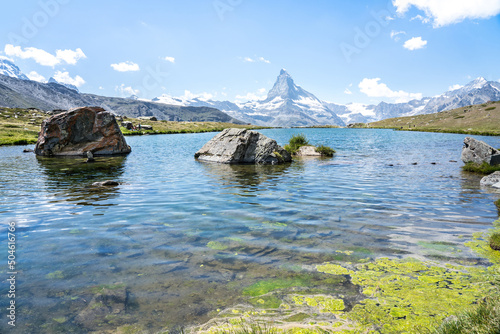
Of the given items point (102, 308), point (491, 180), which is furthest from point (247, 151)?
point (102, 308)

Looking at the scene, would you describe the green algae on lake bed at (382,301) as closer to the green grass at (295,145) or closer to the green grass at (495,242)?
the green grass at (495,242)

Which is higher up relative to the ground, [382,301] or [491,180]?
[491,180]

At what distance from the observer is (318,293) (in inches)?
253

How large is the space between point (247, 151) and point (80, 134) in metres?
27.1

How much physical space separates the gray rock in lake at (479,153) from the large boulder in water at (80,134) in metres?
47.1

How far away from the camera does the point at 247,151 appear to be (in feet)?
114

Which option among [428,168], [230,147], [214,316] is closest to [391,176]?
[428,168]

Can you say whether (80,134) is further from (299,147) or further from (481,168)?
(481,168)

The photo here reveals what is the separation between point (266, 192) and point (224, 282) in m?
11.3

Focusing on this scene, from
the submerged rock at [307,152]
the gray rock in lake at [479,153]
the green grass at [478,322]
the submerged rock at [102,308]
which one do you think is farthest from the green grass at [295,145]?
the green grass at [478,322]

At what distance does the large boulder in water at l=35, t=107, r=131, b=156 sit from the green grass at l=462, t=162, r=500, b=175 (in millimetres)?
46392

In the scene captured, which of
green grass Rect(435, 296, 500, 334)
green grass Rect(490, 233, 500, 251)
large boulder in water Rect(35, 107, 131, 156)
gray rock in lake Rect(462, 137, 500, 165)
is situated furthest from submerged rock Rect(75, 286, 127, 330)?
large boulder in water Rect(35, 107, 131, 156)

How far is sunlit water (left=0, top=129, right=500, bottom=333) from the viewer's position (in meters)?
6.21

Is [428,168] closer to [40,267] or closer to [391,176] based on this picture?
[391,176]
